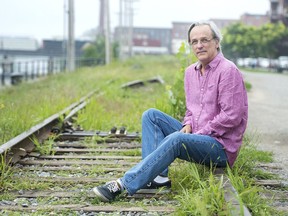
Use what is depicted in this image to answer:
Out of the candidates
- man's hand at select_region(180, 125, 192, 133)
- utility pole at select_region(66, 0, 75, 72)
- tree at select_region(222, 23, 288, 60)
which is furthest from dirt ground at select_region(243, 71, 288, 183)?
tree at select_region(222, 23, 288, 60)

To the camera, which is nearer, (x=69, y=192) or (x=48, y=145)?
(x=69, y=192)

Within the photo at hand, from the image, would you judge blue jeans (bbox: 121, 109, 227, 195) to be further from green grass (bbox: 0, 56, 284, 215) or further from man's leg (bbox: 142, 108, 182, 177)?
green grass (bbox: 0, 56, 284, 215)

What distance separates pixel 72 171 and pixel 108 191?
1.02m

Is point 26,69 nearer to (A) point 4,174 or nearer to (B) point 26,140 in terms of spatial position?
(B) point 26,140

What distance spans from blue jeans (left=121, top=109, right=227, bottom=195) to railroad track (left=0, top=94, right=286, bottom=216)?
0.15 meters

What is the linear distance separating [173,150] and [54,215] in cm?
93

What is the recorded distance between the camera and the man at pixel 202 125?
325cm

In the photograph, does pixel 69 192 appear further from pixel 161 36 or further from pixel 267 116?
pixel 161 36

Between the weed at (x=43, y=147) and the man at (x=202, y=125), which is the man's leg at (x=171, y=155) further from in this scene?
the weed at (x=43, y=147)

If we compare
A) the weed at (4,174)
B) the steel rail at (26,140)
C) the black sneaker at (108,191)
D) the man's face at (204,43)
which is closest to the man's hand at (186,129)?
the man's face at (204,43)

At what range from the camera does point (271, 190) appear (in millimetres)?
3604

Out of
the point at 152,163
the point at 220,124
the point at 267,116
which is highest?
the point at 220,124

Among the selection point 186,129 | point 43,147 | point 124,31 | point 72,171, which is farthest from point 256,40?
point 186,129

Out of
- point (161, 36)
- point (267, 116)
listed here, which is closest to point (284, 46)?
point (267, 116)
